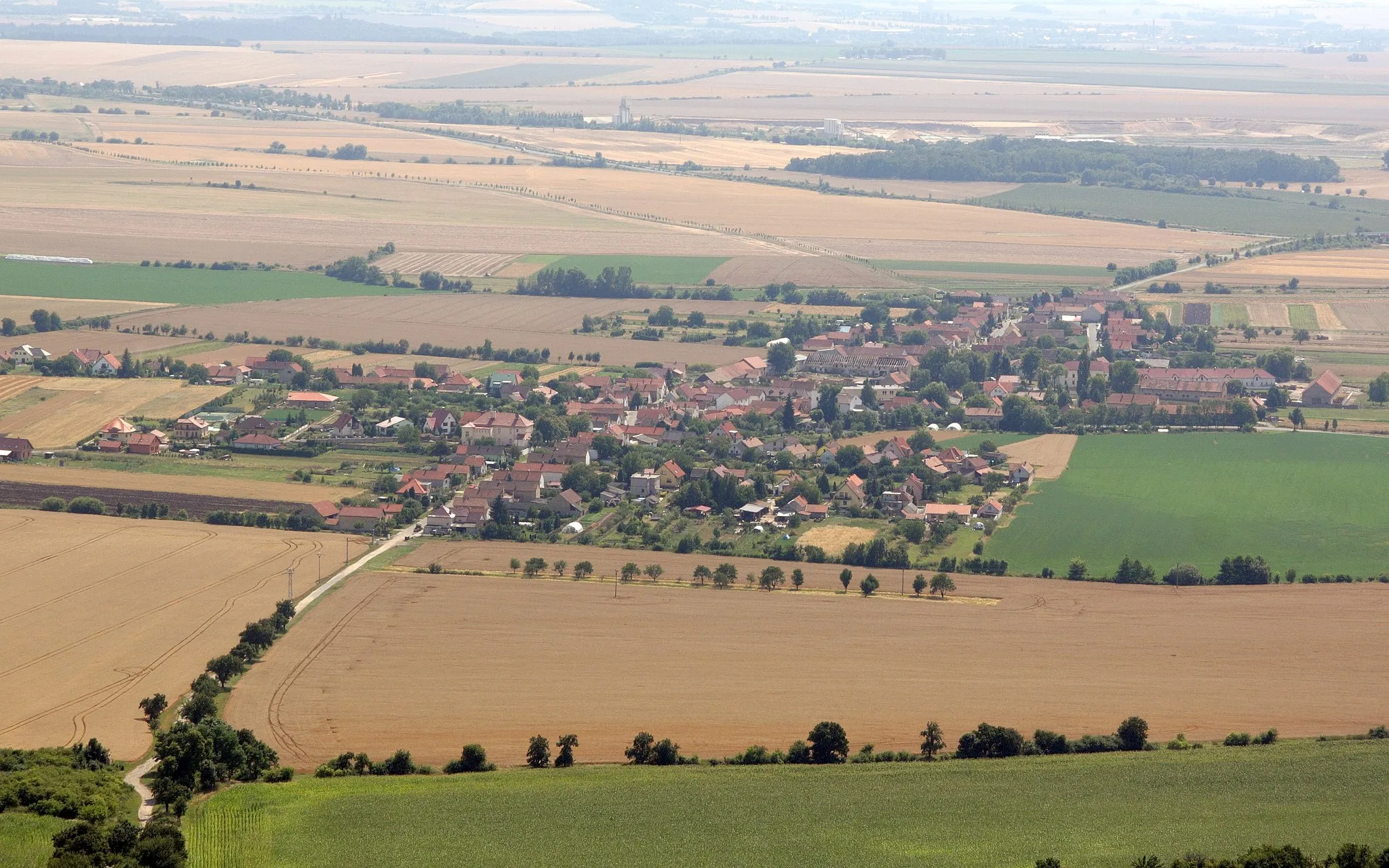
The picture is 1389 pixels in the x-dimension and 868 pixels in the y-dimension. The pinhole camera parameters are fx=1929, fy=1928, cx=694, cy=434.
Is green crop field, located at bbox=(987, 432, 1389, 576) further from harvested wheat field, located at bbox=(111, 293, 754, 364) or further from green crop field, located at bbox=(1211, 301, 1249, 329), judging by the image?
harvested wheat field, located at bbox=(111, 293, 754, 364)

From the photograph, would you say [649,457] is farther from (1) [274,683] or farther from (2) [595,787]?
(2) [595,787]

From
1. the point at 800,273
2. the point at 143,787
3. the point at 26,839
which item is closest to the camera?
the point at 26,839

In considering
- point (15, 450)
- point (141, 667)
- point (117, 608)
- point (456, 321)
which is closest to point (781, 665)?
point (141, 667)

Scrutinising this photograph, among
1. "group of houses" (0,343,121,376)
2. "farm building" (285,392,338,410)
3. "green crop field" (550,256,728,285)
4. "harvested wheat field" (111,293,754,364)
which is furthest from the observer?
"green crop field" (550,256,728,285)

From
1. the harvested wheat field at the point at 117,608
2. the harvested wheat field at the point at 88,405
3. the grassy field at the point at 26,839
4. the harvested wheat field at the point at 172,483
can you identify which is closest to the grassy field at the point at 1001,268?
the harvested wheat field at the point at 88,405

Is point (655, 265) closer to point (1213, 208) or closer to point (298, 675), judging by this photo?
point (1213, 208)

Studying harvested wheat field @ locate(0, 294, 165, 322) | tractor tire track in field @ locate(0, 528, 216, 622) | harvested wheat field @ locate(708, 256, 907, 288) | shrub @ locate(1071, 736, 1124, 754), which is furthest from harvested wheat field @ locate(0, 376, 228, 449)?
shrub @ locate(1071, 736, 1124, 754)
